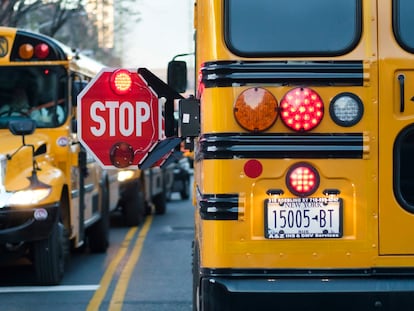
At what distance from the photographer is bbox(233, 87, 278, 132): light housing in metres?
3.87

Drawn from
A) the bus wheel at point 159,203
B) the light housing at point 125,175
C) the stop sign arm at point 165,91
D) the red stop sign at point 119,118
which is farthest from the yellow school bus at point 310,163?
the bus wheel at point 159,203

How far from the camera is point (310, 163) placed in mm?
3912

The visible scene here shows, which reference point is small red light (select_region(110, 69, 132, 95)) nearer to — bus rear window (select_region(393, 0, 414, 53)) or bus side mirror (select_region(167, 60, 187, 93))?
bus side mirror (select_region(167, 60, 187, 93))

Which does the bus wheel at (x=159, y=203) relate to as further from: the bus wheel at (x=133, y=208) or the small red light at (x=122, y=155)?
the small red light at (x=122, y=155)

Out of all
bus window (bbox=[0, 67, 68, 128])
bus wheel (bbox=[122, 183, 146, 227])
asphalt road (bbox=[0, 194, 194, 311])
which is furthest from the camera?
bus wheel (bbox=[122, 183, 146, 227])

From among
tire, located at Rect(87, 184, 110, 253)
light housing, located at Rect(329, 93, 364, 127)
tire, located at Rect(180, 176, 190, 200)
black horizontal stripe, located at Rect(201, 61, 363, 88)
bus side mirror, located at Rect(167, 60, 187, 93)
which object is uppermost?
bus side mirror, located at Rect(167, 60, 187, 93)

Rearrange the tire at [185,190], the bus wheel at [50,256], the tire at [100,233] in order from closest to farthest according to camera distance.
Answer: the bus wheel at [50,256]
the tire at [100,233]
the tire at [185,190]

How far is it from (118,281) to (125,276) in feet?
1.11

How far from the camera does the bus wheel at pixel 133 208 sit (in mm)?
14258

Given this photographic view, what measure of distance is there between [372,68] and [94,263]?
23.0 ft

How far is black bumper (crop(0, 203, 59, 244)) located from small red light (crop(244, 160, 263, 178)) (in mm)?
4430

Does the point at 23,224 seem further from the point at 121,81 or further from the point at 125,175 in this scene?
the point at 125,175

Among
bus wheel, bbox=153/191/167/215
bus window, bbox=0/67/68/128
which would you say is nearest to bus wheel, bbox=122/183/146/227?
bus wheel, bbox=153/191/167/215

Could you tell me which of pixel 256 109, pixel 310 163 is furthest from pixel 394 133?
pixel 256 109
